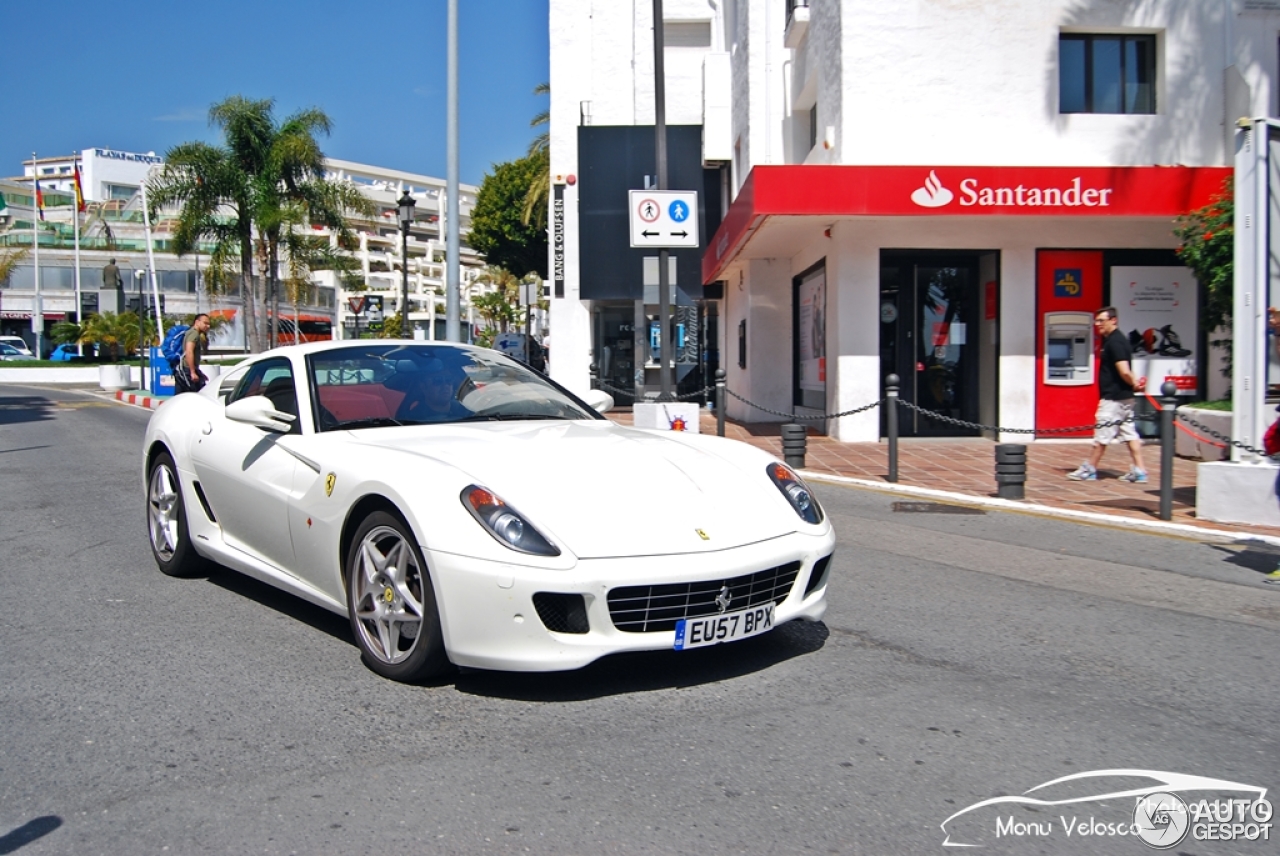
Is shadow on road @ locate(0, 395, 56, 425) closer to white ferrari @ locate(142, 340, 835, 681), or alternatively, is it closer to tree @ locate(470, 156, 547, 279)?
white ferrari @ locate(142, 340, 835, 681)

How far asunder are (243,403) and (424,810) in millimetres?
2537

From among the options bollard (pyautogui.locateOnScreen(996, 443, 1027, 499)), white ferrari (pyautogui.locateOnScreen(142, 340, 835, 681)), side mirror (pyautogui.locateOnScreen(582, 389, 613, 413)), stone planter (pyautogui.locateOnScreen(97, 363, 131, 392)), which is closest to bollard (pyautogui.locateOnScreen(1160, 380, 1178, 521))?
Result: bollard (pyautogui.locateOnScreen(996, 443, 1027, 499))

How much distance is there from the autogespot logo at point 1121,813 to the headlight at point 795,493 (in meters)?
1.48

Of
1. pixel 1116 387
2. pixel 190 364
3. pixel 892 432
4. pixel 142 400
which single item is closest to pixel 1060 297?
pixel 1116 387

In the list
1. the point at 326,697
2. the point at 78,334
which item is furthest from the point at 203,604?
the point at 78,334

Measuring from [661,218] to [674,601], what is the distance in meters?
11.0

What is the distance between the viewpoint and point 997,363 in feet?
51.1

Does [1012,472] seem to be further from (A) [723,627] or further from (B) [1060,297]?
(A) [723,627]

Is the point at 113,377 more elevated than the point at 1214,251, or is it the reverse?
the point at 1214,251

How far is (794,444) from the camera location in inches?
484

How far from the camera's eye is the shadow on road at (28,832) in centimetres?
285

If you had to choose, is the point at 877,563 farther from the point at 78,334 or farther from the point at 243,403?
the point at 78,334

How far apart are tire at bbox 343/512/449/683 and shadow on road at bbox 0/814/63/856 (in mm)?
1291

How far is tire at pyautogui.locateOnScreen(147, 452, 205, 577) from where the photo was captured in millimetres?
5902
